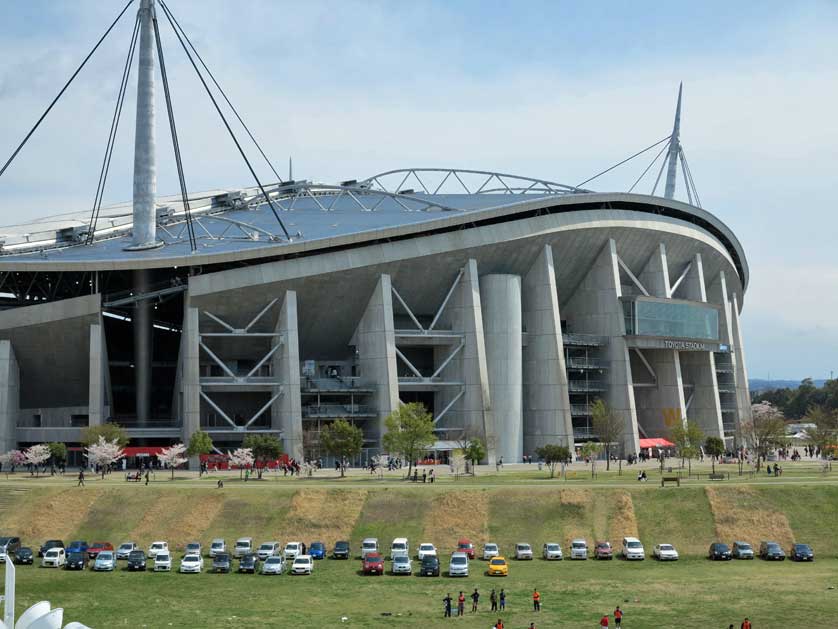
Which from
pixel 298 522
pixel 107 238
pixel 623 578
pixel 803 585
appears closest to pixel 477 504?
pixel 298 522

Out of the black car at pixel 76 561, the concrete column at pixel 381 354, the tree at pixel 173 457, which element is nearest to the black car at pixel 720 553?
the black car at pixel 76 561

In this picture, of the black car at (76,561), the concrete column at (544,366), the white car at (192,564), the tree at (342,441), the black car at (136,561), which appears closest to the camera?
the white car at (192,564)

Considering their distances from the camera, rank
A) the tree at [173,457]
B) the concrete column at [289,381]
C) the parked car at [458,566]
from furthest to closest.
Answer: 1. the concrete column at [289,381]
2. the tree at [173,457]
3. the parked car at [458,566]

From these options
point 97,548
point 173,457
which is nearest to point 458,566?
point 97,548

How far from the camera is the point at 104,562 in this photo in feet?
168

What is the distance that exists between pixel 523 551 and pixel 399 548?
6.14 m

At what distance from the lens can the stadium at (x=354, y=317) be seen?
8638cm

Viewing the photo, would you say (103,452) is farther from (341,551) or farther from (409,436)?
(341,551)

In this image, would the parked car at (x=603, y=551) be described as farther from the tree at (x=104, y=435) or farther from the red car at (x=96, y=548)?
the tree at (x=104, y=435)

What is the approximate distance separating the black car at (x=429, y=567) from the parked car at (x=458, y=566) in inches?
25.2

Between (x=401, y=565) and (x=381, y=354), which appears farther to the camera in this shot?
(x=381, y=354)

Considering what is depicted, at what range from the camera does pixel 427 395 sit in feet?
341

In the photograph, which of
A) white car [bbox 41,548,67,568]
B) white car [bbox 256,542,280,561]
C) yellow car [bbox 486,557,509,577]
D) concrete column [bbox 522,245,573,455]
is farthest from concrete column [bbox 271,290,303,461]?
yellow car [bbox 486,557,509,577]

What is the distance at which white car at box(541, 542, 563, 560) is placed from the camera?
175 feet
